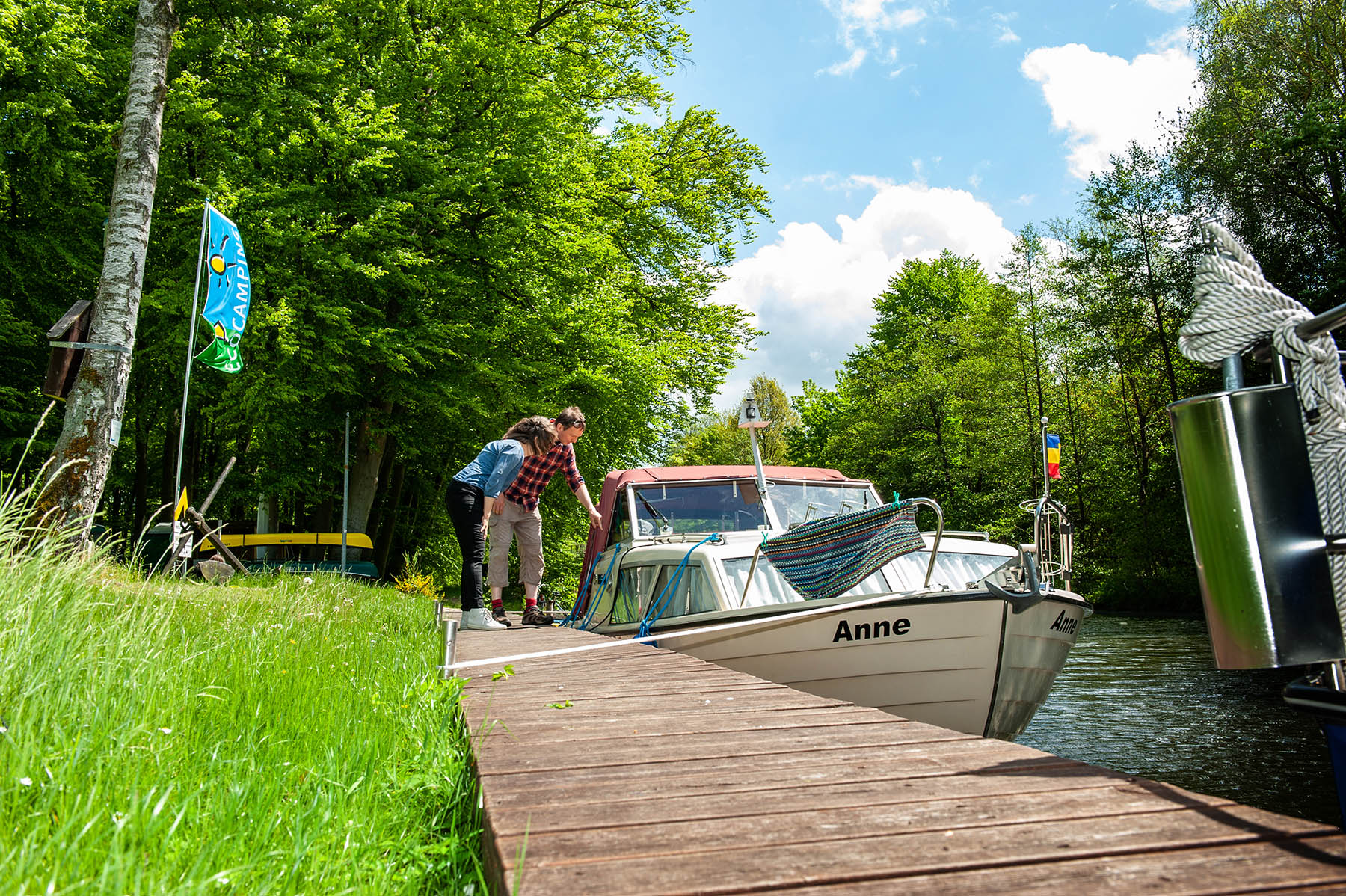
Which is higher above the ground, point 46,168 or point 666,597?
point 46,168

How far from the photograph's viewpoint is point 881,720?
342 centimetres

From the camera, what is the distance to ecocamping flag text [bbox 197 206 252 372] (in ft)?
37.7

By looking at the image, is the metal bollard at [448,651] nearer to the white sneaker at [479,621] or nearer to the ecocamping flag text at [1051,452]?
the white sneaker at [479,621]

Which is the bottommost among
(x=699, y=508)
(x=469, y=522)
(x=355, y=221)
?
(x=469, y=522)

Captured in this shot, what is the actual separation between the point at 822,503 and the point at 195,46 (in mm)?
13929

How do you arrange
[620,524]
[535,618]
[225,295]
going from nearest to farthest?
1. [535,618]
2. [620,524]
3. [225,295]

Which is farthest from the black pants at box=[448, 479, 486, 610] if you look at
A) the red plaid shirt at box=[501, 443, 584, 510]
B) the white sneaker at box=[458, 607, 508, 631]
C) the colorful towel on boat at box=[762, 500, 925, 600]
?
the colorful towel on boat at box=[762, 500, 925, 600]

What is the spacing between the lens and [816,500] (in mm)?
9805

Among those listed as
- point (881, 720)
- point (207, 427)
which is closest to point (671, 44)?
point (207, 427)

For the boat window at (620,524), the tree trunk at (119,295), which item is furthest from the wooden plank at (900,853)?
the tree trunk at (119,295)

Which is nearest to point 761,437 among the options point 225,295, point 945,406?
point 945,406

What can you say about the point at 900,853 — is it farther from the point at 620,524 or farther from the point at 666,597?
the point at 620,524

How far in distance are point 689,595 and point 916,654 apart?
1.96 metres

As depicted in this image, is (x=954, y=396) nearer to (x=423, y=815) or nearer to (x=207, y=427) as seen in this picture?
(x=207, y=427)
